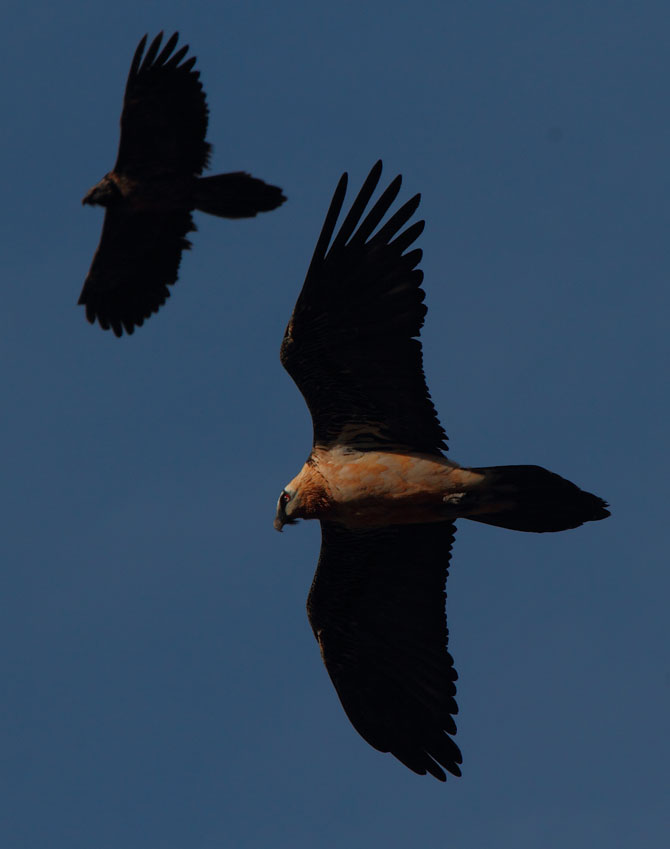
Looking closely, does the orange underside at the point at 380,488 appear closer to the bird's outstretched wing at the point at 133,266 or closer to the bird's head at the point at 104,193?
the bird's outstretched wing at the point at 133,266

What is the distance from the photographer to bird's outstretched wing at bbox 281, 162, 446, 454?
520 inches

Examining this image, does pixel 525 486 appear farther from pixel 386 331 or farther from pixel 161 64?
pixel 161 64

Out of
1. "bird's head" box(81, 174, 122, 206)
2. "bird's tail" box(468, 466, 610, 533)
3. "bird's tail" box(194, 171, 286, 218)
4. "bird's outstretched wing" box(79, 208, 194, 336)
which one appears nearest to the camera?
"bird's tail" box(468, 466, 610, 533)

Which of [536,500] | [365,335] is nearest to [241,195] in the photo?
[365,335]

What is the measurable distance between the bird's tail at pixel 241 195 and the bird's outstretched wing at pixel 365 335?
3.69m

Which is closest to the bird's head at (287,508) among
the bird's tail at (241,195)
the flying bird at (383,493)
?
the flying bird at (383,493)

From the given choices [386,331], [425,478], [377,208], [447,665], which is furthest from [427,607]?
[377,208]

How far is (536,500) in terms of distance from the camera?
12.9 meters

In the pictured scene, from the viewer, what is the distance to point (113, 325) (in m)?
19.0

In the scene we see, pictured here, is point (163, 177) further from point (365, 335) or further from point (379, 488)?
point (379, 488)

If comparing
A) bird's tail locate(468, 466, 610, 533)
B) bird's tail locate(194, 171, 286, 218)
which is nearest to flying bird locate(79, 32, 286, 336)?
bird's tail locate(194, 171, 286, 218)

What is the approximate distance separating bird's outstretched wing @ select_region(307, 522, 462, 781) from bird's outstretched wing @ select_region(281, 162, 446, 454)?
3.93 feet

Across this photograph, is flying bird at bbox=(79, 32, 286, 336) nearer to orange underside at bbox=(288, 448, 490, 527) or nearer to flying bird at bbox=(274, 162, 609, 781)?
flying bird at bbox=(274, 162, 609, 781)

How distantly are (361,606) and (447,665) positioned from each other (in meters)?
1.04
